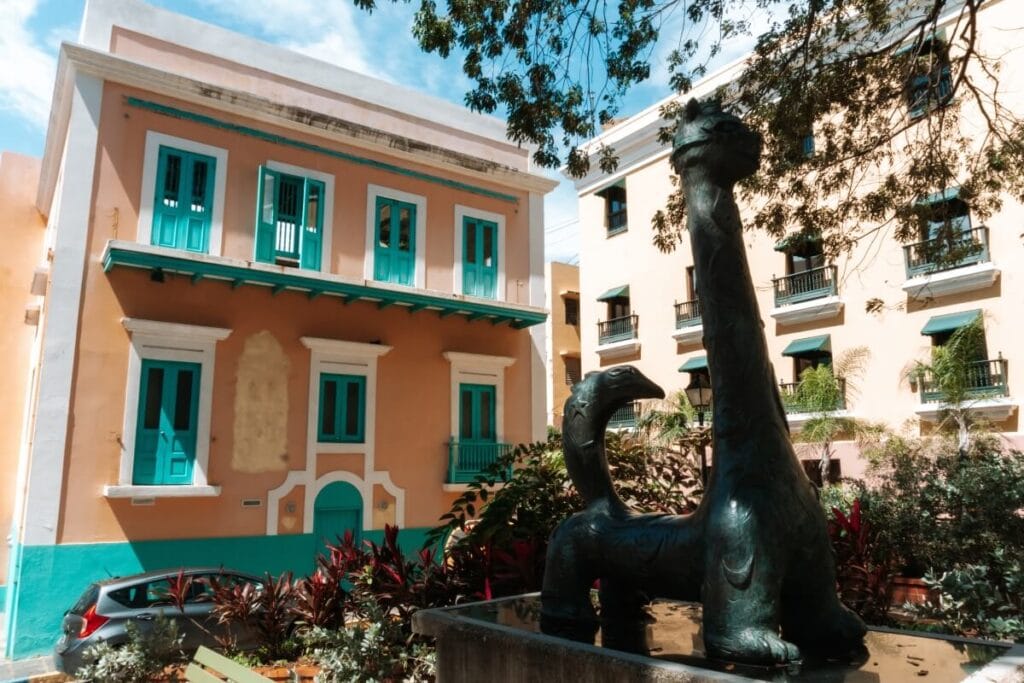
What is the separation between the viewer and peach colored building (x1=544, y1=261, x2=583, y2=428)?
29653mm

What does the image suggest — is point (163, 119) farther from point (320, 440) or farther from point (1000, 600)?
point (1000, 600)

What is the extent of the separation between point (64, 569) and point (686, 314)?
712 inches

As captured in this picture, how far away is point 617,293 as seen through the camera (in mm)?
25797

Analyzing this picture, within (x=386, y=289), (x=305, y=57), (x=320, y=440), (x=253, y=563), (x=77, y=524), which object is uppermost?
(x=305, y=57)

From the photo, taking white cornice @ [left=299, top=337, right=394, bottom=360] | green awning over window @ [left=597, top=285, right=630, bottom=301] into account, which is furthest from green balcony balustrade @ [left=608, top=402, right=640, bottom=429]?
white cornice @ [left=299, top=337, right=394, bottom=360]

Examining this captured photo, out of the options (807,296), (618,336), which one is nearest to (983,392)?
(807,296)

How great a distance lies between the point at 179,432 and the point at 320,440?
235cm

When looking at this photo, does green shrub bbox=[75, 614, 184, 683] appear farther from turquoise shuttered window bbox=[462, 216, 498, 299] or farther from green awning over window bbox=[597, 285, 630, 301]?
green awning over window bbox=[597, 285, 630, 301]

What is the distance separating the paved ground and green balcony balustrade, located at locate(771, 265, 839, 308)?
17605mm

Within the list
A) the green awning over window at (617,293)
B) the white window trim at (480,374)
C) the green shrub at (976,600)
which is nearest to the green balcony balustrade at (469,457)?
the white window trim at (480,374)

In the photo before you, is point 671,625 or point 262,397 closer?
point 671,625

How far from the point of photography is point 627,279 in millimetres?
25719

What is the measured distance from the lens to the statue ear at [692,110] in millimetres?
3639

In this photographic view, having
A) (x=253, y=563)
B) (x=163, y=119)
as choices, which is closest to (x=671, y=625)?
(x=253, y=563)
